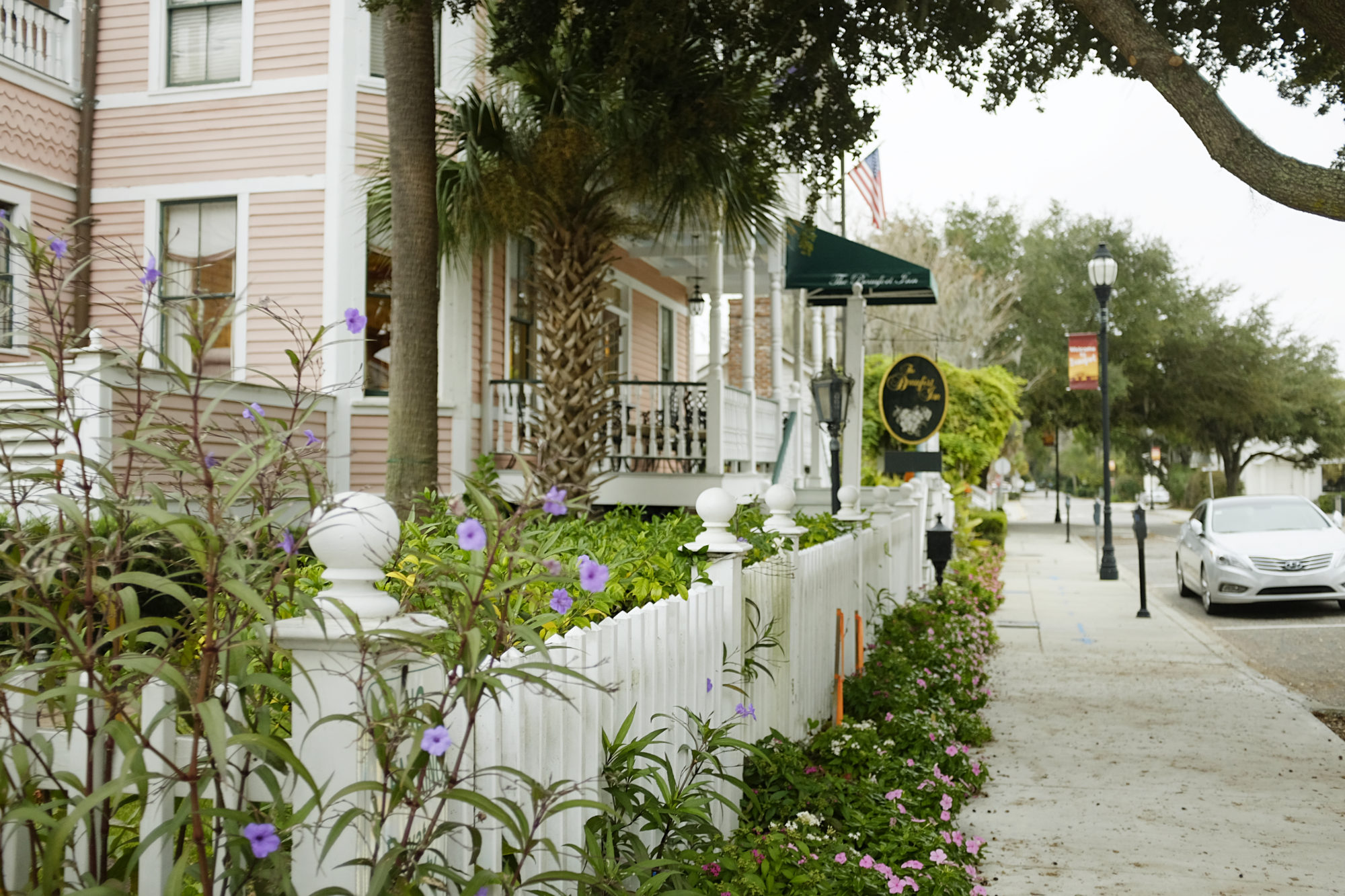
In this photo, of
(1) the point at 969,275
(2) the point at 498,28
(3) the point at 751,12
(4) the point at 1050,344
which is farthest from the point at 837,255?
(4) the point at 1050,344

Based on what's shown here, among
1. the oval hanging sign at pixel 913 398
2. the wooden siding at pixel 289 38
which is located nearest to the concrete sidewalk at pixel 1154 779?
the oval hanging sign at pixel 913 398

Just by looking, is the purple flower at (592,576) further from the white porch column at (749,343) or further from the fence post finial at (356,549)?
the white porch column at (749,343)

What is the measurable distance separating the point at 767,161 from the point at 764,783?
7.40 metres

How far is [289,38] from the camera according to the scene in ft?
38.6

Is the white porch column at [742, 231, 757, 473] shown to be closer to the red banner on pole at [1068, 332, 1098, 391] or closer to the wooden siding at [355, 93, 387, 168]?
the wooden siding at [355, 93, 387, 168]

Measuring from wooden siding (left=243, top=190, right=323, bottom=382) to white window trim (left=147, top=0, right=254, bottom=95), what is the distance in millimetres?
1279

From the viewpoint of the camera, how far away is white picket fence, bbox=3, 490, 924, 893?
6.73ft

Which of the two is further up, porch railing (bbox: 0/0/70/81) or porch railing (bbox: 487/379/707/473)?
porch railing (bbox: 0/0/70/81)

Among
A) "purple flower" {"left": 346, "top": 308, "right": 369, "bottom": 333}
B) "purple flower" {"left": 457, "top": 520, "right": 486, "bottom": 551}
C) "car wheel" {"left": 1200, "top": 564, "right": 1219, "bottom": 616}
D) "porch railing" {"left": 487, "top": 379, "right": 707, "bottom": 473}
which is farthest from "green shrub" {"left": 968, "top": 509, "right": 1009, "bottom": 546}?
"purple flower" {"left": 457, "top": 520, "right": 486, "bottom": 551}

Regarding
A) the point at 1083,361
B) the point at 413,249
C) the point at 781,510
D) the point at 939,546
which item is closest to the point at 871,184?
the point at 1083,361

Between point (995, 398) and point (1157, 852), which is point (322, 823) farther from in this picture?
point (995, 398)

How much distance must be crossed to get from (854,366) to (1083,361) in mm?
8306

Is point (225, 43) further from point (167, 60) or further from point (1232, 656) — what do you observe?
point (1232, 656)

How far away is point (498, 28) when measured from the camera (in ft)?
32.2
